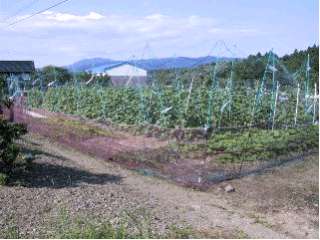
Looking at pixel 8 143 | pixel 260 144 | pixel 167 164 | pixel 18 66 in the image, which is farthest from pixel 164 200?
pixel 18 66

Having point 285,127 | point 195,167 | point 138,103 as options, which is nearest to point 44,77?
point 138,103

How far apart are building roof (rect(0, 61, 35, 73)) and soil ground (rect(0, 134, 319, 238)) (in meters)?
13.1

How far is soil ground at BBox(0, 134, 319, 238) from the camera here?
6742 mm

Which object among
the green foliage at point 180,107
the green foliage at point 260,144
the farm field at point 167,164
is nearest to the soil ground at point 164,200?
the farm field at point 167,164

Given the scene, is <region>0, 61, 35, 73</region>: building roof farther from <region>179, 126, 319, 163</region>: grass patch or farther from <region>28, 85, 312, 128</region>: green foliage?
<region>179, 126, 319, 163</region>: grass patch

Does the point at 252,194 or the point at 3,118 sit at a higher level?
the point at 3,118

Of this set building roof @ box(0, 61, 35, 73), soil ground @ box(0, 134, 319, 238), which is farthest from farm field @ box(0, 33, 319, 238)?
building roof @ box(0, 61, 35, 73)

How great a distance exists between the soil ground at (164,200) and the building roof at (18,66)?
13069 mm

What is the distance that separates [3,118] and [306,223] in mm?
4848

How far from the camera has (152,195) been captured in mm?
8617

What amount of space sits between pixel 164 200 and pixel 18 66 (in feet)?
60.6

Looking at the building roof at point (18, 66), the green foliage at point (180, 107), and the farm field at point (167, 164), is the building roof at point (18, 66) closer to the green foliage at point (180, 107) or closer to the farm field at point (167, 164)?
the farm field at point (167, 164)

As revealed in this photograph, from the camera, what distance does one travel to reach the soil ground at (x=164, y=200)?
22.1 feet

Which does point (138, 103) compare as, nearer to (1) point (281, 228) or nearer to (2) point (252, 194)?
(2) point (252, 194)
